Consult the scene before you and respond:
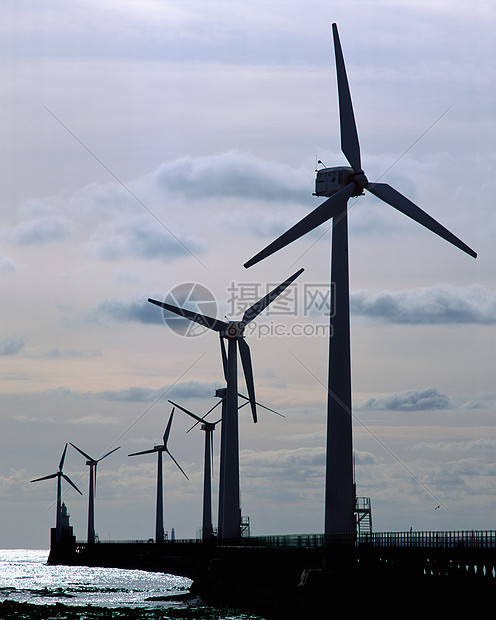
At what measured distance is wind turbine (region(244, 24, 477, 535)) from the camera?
5962 centimetres

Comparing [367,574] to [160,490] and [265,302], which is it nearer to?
[265,302]

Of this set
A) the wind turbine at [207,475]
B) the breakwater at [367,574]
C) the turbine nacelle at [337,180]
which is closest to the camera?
the breakwater at [367,574]

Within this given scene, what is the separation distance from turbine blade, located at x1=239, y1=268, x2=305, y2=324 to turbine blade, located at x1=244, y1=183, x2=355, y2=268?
2922 centimetres

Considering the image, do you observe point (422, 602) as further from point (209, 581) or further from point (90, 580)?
point (90, 580)

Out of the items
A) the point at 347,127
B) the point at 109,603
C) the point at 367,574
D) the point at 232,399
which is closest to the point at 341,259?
the point at 347,127

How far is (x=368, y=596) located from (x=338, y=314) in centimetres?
1736

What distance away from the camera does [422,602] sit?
47594 millimetres

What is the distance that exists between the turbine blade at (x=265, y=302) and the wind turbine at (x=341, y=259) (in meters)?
27.1

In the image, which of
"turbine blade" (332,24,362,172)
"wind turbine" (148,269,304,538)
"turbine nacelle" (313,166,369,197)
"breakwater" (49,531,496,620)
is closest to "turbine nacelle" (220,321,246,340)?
"wind turbine" (148,269,304,538)

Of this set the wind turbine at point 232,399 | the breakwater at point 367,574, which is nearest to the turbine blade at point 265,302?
the wind turbine at point 232,399

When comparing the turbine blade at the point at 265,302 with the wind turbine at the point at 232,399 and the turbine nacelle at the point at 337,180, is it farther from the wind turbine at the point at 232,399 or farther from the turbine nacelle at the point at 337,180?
the turbine nacelle at the point at 337,180

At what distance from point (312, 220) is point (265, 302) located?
41.7m

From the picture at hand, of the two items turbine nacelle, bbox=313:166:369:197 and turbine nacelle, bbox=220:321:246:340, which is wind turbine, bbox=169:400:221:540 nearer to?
turbine nacelle, bbox=220:321:246:340

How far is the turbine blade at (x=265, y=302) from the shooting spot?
3767 inches
